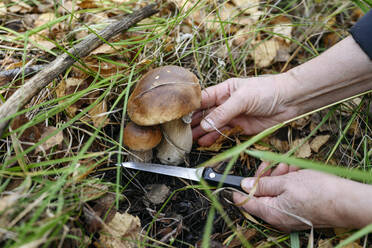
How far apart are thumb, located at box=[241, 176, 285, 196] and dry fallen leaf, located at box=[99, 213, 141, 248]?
0.68m

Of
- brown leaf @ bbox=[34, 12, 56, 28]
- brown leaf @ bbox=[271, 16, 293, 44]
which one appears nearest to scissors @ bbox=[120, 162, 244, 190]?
Answer: brown leaf @ bbox=[271, 16, 293, 44]

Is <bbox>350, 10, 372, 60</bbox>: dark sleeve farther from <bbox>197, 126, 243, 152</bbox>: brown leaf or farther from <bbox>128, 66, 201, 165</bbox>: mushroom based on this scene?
<bbox>128, 66, 201, 165</bbox>: mushroom

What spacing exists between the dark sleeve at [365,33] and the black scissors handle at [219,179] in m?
1.13

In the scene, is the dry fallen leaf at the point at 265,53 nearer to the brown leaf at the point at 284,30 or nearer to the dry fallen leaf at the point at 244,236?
the brown leaf at the point at 284,30

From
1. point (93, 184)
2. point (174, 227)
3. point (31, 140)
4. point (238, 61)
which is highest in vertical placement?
point (238, 61)

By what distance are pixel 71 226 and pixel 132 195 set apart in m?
0.57

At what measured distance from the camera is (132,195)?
1821mm

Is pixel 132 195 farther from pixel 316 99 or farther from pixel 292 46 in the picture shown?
pixel 292 46

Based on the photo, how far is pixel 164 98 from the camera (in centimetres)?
153

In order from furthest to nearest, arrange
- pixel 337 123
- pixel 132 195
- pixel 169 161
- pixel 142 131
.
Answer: pixel 337 123 < pixel 169 161 < pixel 132 195 < pixel 142 131

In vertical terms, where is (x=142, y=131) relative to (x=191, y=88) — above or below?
below

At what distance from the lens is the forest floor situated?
1.31 m

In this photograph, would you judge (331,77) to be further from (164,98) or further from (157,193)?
(157,193)

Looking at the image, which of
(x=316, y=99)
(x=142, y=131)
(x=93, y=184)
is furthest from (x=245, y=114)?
(x=93, y=184)
